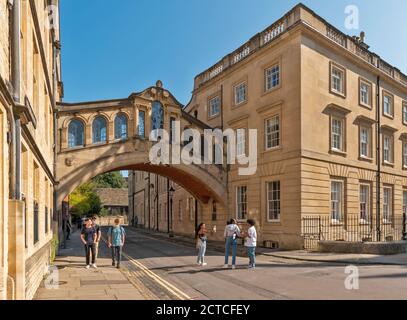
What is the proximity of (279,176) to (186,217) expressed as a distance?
1396cm

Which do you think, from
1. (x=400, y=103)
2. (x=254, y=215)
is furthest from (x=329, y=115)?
(x=400, y=103)

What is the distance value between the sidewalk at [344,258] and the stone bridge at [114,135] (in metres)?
8.52

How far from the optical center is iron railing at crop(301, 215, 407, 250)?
20062mm

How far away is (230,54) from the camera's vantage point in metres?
26.8

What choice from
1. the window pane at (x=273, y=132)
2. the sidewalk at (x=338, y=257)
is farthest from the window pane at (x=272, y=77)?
the sidewalk at (x=338, y=257)

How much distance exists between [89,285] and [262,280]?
4.75 m

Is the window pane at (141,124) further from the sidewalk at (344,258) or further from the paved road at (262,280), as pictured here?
the sidewalk at (344,258)

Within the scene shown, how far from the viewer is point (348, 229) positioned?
74.3 feet

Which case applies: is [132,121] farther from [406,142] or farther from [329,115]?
[406,142]

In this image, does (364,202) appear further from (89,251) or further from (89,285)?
(89,285)

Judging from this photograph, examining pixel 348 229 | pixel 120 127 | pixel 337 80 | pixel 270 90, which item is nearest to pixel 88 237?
pixel 120 127

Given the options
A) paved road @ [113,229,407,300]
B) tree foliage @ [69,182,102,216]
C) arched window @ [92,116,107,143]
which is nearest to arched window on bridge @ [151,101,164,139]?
arched window @ [92,116,107,143]
